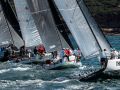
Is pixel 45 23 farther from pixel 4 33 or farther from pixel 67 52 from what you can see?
pixel 4 33

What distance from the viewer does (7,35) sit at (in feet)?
233

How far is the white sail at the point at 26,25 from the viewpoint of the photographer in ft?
220

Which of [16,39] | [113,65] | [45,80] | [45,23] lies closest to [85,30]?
[113,65]

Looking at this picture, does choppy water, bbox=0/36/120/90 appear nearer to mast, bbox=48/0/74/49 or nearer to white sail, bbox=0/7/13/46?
mast, bbox=48/0/74/49

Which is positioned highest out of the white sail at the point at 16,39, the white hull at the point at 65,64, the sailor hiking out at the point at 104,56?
the white sail at the point at 16,39

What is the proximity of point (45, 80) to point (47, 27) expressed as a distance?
1390cm

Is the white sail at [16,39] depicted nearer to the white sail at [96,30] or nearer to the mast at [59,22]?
the mast at [59,22]

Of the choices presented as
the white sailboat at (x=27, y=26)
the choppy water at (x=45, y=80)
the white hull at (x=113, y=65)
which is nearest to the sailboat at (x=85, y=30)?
the white hull at (x=113, y=65)

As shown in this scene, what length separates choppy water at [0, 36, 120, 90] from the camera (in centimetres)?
4159

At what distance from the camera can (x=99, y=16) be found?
192875 millimetres

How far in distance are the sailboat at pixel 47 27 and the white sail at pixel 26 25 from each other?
7178 millimetres

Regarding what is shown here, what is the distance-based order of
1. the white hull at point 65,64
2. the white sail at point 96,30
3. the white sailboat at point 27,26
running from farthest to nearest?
the white sailboat at point 27,26 → the white hull at point 65,64 → the white sail at point 96,30

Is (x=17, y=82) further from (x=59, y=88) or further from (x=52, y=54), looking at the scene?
(x=52, y=54)

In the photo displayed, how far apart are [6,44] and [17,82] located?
83.3 ft
